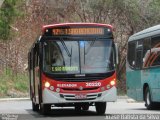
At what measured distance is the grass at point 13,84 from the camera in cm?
4438

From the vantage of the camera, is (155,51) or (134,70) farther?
(134,70)

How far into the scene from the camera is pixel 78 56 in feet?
69.0

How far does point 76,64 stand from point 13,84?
84.5ft

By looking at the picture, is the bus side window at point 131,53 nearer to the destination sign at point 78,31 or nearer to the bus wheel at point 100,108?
the bus wheel at point 100,108

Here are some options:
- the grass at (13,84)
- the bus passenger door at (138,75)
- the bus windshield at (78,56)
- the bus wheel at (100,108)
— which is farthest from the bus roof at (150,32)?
the grass at (13,84)

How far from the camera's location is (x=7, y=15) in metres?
42.5

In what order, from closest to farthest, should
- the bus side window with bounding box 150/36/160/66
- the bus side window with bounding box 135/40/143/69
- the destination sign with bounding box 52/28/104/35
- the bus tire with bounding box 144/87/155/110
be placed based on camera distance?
the destination sign with bounding box 52/28/104/35 < the bus side window with bounding box 150/36/160/66 < the bus tire with bounding box 144/87/155/110 < the bus side window with bounding box 135/40/143/69

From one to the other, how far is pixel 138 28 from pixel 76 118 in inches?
1057

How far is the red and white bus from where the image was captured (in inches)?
814

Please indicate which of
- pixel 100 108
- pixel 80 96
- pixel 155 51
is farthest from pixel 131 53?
Answer: pixel 80 96

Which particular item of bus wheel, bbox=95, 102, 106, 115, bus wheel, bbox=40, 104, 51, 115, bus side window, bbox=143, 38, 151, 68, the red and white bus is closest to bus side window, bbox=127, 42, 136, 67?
bus side window, bbox=143, 38, 151, 68

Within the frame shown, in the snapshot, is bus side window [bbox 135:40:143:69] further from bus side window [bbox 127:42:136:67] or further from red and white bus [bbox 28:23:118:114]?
red and white bus [bbox 28:23:118:114]

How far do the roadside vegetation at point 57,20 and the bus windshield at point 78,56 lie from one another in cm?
2042

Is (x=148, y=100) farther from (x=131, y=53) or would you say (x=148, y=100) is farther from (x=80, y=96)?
(x=80, y=96)
